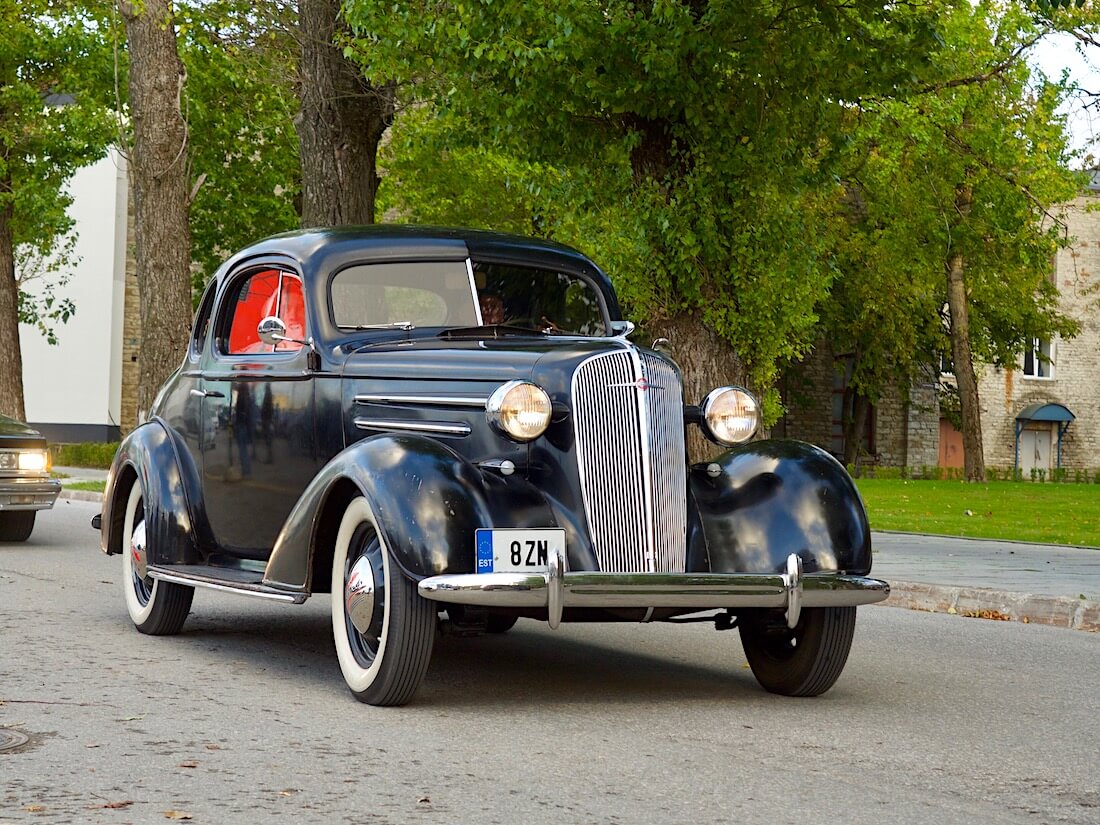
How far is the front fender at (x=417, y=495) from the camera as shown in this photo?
6.38 m

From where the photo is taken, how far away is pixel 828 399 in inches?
2008

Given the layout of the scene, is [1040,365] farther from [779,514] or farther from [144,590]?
[779,514]

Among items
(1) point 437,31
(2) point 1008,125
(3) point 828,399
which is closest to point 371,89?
(1) point 437,31

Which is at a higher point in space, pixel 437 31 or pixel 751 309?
pixel 437 31

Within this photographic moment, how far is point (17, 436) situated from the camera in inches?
598

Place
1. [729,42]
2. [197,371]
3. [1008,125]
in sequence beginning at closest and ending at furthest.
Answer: [197,371], [729,42], [1008,125]

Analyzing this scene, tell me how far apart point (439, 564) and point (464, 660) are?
1.97 metres

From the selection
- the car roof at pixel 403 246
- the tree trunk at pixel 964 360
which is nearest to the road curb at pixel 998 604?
the car roof at pixel 403 246

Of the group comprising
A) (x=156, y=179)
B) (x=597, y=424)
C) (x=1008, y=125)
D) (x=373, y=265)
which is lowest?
(x=597, y=424)

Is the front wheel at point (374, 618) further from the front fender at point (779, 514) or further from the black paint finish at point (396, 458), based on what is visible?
the front fender at point (779, 514)

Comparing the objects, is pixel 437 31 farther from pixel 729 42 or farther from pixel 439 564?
pixel 439 564

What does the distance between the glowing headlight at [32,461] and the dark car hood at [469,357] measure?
8.43m

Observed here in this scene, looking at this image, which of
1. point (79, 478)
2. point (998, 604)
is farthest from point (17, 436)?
point (79, 478)

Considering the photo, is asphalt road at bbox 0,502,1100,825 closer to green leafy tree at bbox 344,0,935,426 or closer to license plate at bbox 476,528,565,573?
license plate at bbox 476,528,565,573
